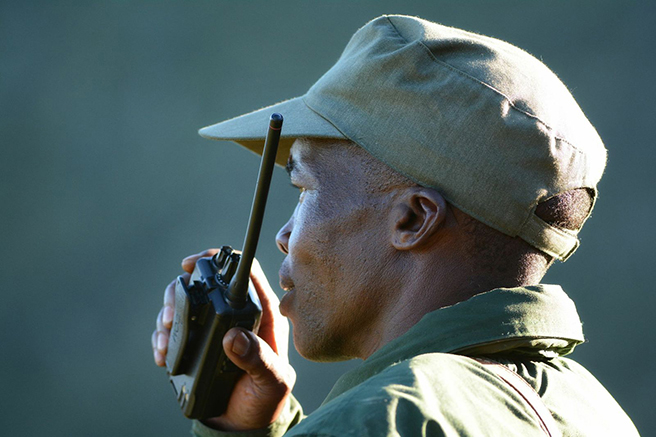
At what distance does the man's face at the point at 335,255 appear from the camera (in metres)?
1.05

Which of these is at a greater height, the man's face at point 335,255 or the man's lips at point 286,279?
the man's face at point 335,255

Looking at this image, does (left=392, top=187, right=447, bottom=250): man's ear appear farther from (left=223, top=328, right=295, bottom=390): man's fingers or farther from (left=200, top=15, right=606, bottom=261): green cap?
(left=223, top=328, right=295, bottom=390): man's fingers

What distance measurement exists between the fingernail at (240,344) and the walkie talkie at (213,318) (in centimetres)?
2

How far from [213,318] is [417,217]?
373mm

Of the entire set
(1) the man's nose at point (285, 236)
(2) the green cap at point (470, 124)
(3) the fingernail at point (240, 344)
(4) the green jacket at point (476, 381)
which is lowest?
(3) the fingernail at point (240, 344)

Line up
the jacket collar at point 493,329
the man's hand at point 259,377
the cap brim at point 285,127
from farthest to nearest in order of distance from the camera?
the man's hand at point 259,377 → the cap brim at point 285,127 → the jacket collar at point 493,329

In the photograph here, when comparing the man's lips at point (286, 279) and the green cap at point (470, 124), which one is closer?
the green cap at point (470, 124)

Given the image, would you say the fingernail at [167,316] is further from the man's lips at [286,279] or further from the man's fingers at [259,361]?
the man's lips at [286,279]

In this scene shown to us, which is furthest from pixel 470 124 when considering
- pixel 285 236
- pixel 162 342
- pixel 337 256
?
pixel 162 342

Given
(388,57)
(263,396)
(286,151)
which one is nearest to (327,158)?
(388,57)

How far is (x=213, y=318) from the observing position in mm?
1197

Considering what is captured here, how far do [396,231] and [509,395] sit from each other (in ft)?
1.03

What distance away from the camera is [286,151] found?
1.38 metres

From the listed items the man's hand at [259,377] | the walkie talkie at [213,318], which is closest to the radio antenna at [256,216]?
the walkie talkie at [213,318]
